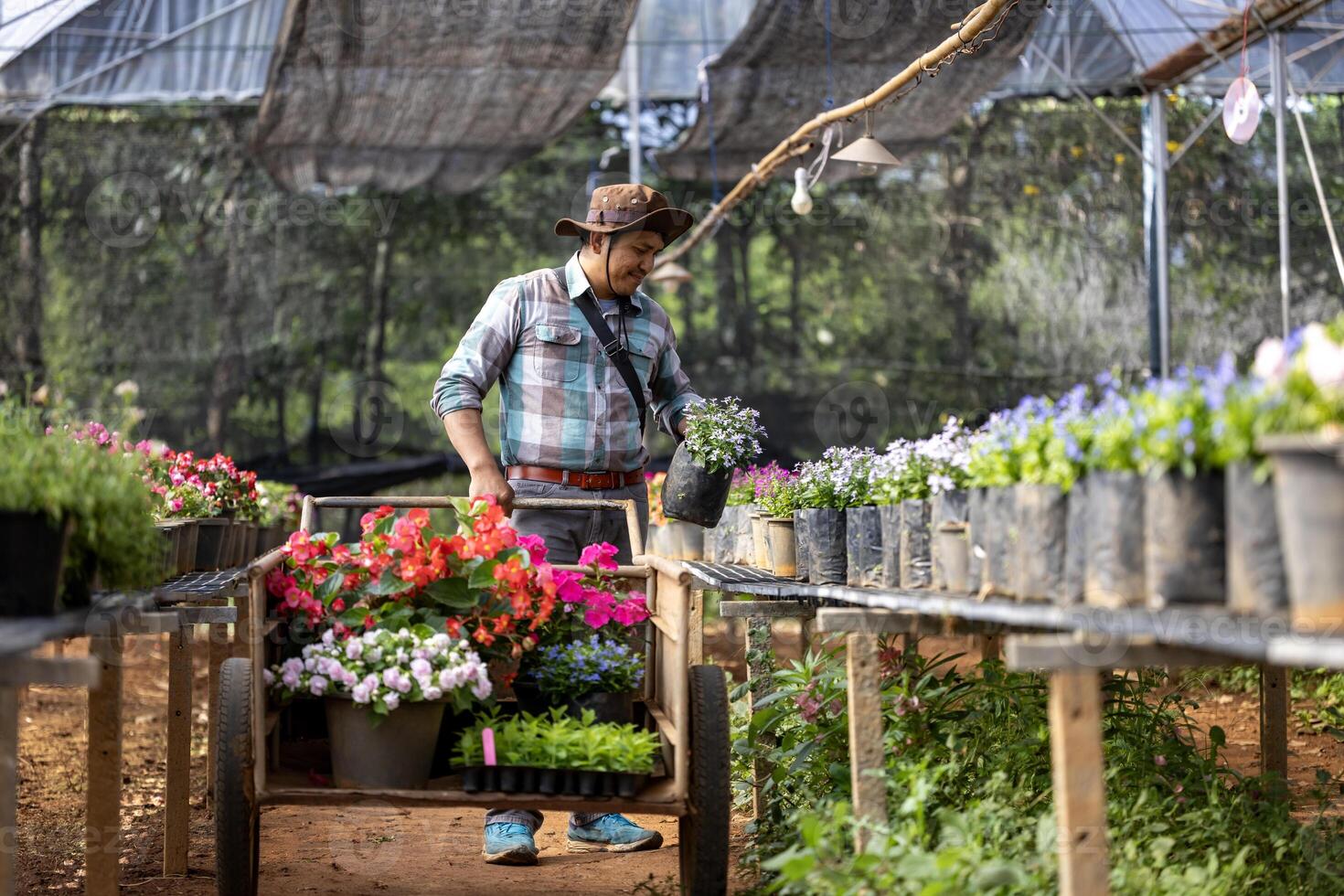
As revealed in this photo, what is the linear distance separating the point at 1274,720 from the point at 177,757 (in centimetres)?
322

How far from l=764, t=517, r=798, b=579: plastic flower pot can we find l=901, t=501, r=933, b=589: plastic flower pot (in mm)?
1065

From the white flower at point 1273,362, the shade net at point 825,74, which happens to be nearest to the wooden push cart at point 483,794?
the white flower at point 1273,362

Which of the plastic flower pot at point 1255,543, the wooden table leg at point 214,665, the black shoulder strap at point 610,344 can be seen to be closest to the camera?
the plastic flower pot at point 1255,543

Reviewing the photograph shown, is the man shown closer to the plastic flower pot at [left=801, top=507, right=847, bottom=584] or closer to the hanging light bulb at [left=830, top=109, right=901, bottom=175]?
the plastic flower pot at [left=801, top=507, right=847, bottom=584]

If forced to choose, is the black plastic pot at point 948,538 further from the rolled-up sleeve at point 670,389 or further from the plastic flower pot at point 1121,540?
the rolled-up sleeve at point 670,389

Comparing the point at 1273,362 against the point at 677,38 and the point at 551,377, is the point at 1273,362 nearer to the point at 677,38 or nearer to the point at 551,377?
the point at 551,377

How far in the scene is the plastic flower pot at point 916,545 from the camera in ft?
10.1

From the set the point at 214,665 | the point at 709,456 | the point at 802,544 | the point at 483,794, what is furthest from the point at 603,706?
the point at 214,665

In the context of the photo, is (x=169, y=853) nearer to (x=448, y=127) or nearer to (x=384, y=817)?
(x=384, y=817)

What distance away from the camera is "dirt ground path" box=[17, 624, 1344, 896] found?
3893 millimetres

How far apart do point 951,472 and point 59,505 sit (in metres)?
1.67

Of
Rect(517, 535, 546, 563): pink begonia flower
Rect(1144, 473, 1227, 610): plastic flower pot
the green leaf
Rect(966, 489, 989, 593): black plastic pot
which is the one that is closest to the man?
Rect(517, 535, 546, 563): pink begonia flower

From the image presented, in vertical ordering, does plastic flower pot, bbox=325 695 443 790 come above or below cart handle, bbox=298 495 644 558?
below

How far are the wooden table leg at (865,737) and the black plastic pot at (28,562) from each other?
1.46m
